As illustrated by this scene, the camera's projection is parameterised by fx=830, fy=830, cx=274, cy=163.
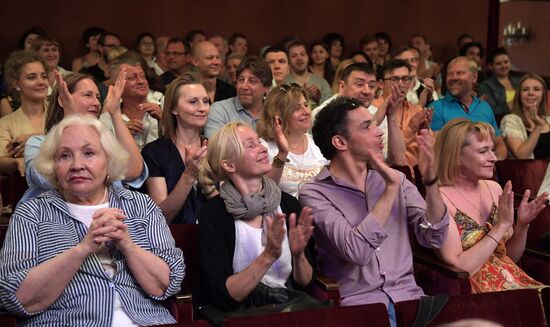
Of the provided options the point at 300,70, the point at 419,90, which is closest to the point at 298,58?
the point at 300,70

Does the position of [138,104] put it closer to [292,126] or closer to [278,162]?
[292,126]

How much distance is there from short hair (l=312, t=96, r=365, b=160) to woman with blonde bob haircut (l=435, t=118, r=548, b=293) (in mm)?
493

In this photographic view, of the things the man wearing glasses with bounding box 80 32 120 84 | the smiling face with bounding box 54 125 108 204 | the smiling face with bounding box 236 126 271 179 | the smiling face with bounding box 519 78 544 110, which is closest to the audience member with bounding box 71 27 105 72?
the man wearing glasses with bounding box 80 32 120 84

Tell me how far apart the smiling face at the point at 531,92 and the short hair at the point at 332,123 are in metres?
2.44

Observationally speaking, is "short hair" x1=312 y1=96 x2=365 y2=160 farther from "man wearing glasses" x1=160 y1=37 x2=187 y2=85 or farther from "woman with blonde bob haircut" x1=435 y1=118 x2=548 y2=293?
"man wearing glasses" x1=160 y1=37 x2=187 y2=85

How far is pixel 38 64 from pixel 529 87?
9.44 feet

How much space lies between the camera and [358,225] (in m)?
2.74

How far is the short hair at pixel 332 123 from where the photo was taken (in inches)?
115

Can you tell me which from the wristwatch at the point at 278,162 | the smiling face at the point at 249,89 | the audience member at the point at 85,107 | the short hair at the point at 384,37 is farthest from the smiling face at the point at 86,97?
the short hair at the point at 384,37

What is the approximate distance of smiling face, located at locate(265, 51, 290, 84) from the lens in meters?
5.82

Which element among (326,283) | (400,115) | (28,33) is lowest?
(326,283)

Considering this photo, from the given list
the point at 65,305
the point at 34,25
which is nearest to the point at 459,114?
the point at 65,305

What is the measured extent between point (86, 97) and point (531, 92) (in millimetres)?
2913

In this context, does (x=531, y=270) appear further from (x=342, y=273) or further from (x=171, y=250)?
(x=171, y=250)
